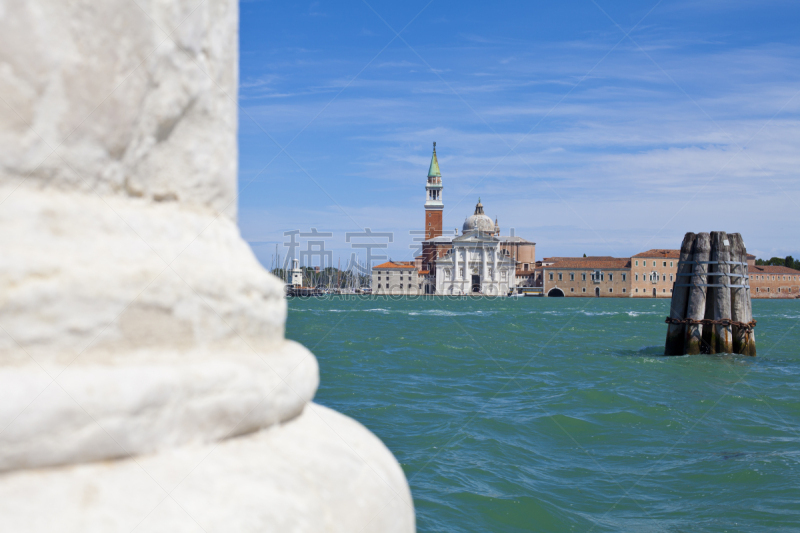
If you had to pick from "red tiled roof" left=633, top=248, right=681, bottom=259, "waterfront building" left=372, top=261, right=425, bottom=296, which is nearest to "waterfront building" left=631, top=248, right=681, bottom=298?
"red tiled roof" left=633, top=248, right=681, bottom=259

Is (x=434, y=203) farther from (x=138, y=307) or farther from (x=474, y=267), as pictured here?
(x=138, y=307)

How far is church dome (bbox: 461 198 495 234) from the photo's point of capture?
3211 inches

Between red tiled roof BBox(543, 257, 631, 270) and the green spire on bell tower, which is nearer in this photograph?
red tiled roof BBox(543, 257, 631, 270)

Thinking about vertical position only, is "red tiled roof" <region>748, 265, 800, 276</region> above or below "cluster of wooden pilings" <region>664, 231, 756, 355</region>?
above

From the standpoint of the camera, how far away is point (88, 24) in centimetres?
68

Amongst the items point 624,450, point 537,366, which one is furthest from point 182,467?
point 537,366

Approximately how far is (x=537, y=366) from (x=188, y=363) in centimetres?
A: 1117

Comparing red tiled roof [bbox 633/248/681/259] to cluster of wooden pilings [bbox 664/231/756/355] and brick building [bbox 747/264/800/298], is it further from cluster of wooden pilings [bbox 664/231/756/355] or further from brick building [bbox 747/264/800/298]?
cluster of wooden pilings [bbox 664/231/756/355]

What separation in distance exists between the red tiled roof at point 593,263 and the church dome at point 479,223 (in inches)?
428

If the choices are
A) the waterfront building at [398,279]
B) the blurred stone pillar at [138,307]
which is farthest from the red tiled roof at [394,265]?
the blurred stone pillar at [138,307]

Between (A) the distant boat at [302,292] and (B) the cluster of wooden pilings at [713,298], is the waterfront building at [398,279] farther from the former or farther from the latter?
(B) the cluster of wooden pilings at [713,298]

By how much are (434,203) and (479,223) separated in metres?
9.92

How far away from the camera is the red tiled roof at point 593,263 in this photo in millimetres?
72812

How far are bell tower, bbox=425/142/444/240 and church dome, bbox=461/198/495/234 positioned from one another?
594 cm
